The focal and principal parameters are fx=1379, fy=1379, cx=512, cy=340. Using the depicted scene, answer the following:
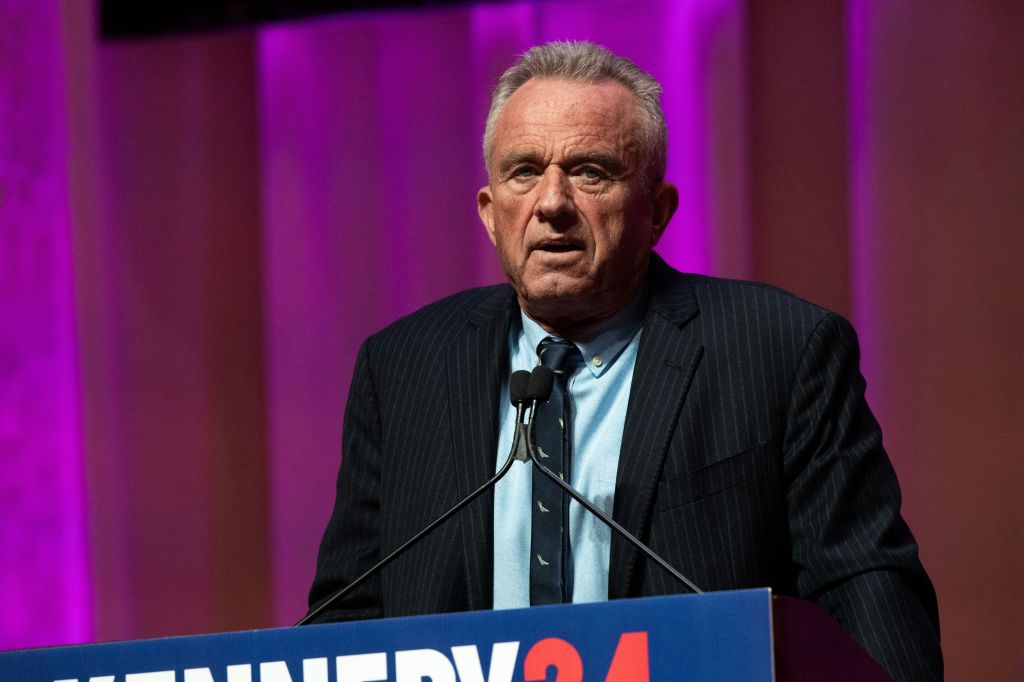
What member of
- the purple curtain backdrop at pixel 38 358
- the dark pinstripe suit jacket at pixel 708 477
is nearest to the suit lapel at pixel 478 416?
the dark pinstripe suit jacket at pixel 708 477

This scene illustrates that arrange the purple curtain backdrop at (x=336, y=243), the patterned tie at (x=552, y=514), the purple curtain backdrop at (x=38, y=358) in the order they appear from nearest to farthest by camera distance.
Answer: the patterned tie at (x=552, y=514), the purple curtain backdrop at (x=336, y=243), the purple curtain backdrop at (x=38, y=358)

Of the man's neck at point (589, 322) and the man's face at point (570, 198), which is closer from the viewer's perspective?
the man's face at point (570, 198)

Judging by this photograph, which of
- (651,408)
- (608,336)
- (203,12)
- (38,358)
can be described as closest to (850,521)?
(651,408)

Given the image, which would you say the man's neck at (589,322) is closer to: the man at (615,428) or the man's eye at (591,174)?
the man at (615,428)

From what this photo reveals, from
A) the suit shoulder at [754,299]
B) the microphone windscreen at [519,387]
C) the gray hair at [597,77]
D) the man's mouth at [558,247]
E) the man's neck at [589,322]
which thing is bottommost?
the microphone windscreen at [519,387]

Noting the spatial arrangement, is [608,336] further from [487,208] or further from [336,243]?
[336,243]

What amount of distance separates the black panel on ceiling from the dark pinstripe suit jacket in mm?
1361

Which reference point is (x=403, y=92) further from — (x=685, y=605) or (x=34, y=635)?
(x=685, y=605)

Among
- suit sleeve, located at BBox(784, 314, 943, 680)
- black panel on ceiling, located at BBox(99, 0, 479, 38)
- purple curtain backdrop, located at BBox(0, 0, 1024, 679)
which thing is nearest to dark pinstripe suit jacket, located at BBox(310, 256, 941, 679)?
suit sleeve, located at BBox(784, 314, 943, 680)

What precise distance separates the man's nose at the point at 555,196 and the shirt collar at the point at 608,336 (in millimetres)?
202

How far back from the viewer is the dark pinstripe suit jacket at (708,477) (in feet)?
5.71

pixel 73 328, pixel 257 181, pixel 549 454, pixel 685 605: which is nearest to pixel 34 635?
pixel 73 328

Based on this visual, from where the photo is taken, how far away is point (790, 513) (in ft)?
5.98

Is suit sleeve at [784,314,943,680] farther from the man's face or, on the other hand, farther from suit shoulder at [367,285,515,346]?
suit shoulder at [367,285,515,346]
